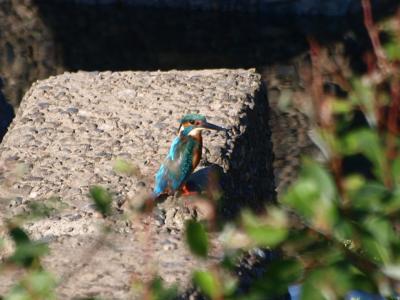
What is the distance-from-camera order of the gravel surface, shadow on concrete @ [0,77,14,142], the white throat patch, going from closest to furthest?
the gravel surface, the white throat patch, shadow on concrete @ [0,77,14,142]

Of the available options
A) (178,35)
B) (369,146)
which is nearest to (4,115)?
(178,35)

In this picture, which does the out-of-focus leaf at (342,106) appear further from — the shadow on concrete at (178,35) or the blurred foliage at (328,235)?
the shadow on concrete at (178,35)

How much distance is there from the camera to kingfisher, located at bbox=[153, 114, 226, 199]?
13.5ft

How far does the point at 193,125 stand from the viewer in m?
4.47

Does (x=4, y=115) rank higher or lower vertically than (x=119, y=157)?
higher

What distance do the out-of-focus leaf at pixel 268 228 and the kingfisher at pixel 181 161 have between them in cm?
250

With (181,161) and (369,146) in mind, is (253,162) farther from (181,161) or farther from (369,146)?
(369,146)

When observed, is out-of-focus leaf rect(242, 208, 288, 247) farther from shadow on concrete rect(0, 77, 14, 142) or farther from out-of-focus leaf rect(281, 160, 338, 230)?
shadow on concrete rect(0, 77, 14, 142)

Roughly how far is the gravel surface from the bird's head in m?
0.13

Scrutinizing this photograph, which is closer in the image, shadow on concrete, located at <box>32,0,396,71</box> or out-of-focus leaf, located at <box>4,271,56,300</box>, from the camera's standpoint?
out-of-focus leaf, located at <box>4,271,56,300</box>

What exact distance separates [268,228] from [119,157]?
304cm

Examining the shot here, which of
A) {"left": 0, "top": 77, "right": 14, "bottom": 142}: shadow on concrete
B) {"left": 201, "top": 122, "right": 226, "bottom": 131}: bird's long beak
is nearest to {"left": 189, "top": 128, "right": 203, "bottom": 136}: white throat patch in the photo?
{"left": 201, "top": 122, "right": 226, "bottom": 131}: bird's long beak

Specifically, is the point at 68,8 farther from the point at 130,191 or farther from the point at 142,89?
the point at 130,191

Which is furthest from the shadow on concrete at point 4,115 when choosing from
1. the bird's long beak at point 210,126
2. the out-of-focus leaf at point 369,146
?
the out-of-focus leaf at point 369,146
